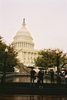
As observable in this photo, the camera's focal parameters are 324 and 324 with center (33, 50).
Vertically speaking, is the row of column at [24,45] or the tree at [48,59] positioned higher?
the row of column at [24,45]

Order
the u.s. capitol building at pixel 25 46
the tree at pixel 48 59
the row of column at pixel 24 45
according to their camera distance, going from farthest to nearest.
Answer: the u.s. capitol building at pixel 25 46 < the row of column at pixel 24 45 < the tree at pixel 48 59

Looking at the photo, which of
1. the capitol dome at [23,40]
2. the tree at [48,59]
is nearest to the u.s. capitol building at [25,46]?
the capitol dome at [23,40]

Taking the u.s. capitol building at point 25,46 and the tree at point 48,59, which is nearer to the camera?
the tree at point 48,59

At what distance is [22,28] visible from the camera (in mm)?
183250

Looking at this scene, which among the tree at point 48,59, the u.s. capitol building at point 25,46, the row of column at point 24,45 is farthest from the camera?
the u.s. capitol building at point 25,46

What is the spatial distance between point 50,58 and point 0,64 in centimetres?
3652

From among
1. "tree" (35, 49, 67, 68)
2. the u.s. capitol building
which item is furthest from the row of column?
"tree" (35, 49, 67, 68)

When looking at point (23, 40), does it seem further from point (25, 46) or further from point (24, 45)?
point (25, 46)

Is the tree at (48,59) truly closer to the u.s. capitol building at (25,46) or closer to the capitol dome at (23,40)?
the u.s. capitol building at (25,46)

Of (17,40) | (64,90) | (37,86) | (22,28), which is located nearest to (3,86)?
(37,86)

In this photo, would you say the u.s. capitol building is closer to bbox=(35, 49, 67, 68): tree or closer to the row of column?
the row of column

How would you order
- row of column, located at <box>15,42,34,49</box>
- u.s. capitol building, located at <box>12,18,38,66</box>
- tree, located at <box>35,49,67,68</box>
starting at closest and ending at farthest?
1. tree, located at <box>35,49,67,68</box>
2. row of column, located at <box>15,42,34,49</box>
3. u.s. capitol building, located at <box>12,18,38,66</box>

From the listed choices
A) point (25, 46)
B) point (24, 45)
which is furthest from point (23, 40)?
point (25, 46)

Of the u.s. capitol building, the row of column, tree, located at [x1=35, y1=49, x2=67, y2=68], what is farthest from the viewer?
the u.s. capitol building
